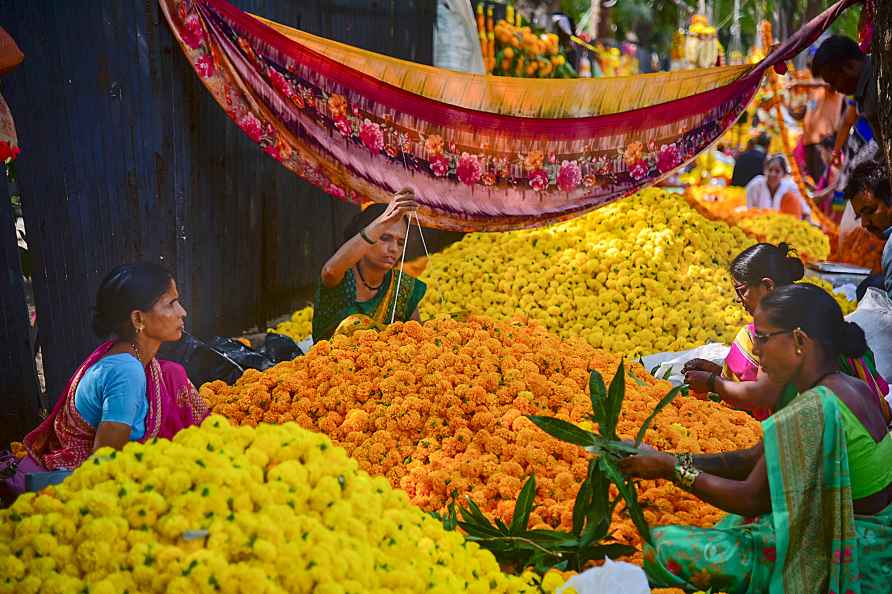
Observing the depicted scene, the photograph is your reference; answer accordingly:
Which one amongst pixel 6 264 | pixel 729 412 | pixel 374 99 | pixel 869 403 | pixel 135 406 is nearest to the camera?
pixel 869 403

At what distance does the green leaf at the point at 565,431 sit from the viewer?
2432mm

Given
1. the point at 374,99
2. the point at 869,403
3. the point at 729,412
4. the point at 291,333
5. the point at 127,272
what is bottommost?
the point at 291,333

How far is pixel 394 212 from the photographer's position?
3826 millimetres

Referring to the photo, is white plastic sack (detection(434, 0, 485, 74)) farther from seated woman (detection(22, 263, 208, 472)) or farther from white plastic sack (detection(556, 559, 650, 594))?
white plastic sack (detection(556, 559, 650, 594))

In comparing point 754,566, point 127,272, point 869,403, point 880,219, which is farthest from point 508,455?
point 880,219

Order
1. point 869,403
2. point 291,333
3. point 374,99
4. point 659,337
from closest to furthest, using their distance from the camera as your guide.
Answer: point 869,403
point 374,99
point 659,337
point 291,333

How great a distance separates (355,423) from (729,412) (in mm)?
1526

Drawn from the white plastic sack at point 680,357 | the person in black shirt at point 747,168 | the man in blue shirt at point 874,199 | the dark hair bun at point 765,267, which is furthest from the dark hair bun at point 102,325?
the person in black shirt at point 747,168

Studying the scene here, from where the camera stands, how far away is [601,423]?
8.16 feet

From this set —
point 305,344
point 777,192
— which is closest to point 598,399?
point 305,344

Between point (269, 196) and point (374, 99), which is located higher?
point (374, 99)

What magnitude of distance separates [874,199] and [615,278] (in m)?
1.51

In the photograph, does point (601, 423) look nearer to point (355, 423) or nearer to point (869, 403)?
point (869, 403)

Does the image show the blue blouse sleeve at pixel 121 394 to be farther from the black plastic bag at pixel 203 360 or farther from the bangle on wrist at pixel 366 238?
the bangle on wrist at pixel 366 238
